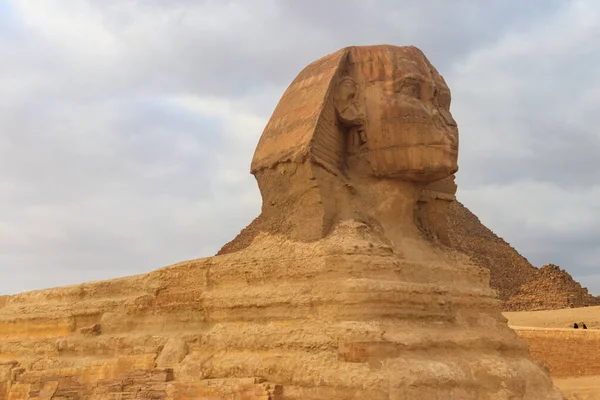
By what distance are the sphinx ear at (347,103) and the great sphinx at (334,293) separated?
0.01 m

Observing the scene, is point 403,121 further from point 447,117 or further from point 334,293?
point 334,293

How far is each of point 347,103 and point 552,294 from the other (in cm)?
5278

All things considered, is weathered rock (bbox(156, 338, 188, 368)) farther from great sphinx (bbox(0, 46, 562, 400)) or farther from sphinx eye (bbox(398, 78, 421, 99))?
sphinx eye (bbox(398, 78, 421, 99))

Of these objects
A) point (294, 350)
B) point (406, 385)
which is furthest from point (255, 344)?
point (406, 385)

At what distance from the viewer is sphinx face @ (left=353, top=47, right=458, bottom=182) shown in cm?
809

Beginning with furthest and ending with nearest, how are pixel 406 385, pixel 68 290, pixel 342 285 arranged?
pixel 68 290 < pixel 342 285 < pixel 406 385

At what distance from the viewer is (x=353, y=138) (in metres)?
8.47

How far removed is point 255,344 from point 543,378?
9.94 feet

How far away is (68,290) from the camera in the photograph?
1044 cm

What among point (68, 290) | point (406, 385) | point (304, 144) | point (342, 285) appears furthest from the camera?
point (68, 290)

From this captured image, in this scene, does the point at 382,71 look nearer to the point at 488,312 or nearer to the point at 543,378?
the point at 488,312

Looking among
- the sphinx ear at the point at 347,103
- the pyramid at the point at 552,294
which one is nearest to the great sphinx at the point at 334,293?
the sphinx ear at the point at 347,103

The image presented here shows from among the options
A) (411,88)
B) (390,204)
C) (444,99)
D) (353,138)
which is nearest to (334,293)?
(390,204)

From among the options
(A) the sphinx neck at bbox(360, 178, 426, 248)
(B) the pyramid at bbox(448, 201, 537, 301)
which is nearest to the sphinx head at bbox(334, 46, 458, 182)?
(A) the sphinx neck at bbox(360, 178, 426, 248)
